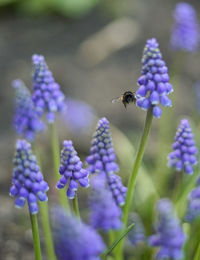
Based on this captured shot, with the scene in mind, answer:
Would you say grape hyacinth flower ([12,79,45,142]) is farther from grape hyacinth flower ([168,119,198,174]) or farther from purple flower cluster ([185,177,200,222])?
purple flower cluster ([185,177,200,222])

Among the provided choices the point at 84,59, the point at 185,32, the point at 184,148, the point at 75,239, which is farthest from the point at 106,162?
the point at 84,59

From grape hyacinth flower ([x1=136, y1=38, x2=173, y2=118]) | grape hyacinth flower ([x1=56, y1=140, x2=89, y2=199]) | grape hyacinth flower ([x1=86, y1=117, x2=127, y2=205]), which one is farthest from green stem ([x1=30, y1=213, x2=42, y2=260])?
grape hyacinth flower ([x1=136, y1=38, x2=173, y2=118])

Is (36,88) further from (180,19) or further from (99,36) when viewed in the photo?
(99,36)

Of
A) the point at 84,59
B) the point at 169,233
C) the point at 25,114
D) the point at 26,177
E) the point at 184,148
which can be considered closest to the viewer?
the point at 169,233

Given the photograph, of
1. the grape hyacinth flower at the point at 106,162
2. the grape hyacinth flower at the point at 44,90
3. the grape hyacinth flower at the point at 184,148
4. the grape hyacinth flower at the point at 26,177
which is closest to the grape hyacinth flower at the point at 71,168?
the grape hyacinth flower at the point at 26,177

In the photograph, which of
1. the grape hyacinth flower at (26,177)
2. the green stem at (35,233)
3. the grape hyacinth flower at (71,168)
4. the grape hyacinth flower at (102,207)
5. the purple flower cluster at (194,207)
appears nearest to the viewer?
the grape hyacinth flower at (102,207)

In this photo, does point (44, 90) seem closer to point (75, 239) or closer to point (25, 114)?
point (25, 114)

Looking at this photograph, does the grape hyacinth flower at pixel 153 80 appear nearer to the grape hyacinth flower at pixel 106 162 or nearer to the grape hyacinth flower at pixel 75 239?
the grape hyacinth flower at pixel 106 162
